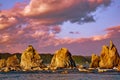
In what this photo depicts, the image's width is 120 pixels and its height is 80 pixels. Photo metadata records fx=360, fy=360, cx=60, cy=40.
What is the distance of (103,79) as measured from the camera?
11412 centimetres

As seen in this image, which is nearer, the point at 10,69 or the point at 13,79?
the point at 13,79

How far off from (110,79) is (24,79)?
28.5 metres

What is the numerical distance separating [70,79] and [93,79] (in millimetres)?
7350

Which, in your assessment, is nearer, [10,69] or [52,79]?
[52,79]

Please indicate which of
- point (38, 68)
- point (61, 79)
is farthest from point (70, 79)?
point (38, 68)

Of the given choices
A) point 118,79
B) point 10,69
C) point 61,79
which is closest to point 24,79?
point 61,79

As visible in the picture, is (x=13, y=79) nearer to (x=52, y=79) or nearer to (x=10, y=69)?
(x=52, y=79)

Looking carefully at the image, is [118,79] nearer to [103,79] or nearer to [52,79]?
[103,79]

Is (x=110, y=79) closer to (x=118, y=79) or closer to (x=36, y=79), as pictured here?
(x=118, y=79)

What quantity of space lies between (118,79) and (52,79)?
20.9m

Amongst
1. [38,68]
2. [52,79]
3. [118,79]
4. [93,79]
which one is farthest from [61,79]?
[38,68]

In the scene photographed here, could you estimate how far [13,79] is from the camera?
120188 millimetres

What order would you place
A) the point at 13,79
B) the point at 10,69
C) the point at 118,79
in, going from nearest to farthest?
1. the point at 118,79
2. the point at 13,79
3. the point at 10,69

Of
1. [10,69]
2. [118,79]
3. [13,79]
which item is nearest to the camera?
[118,79]
